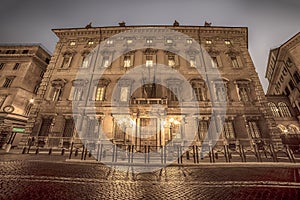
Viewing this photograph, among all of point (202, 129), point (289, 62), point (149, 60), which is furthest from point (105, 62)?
point (289, 62)

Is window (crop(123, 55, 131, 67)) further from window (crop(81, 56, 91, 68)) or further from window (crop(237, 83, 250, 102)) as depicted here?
window (crop(237, 83, 250, 102))

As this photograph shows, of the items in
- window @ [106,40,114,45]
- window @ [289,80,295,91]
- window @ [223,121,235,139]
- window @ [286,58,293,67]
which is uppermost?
window @ [106,40,114,45]

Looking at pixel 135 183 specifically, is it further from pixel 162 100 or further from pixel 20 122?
pixel 20 122

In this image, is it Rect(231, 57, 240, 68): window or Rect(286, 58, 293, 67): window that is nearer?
Rect(231, 57, 240, 68): window

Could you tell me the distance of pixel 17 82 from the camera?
1914 cm

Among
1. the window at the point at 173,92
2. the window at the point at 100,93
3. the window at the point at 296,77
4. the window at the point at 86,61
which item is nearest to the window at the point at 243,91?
the window at the point at 173,92

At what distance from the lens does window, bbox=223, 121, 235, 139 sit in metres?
13.2

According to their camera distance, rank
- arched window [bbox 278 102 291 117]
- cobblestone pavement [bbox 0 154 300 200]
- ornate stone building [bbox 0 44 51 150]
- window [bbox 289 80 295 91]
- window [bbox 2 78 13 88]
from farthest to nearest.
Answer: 1. window [bbox 289 80 295 91]
2. arched window [bbox 278 102 291 117]
3. window [bbox 2 78 13 88]
4. ornate stone building [bbox 0 44 51 150]
5. cobblestone pavement [bbox 0 154 300 200]

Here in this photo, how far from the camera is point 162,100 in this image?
13.7m

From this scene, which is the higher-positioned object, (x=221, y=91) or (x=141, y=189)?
(x=221, y=91)

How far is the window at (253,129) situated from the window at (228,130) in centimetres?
160

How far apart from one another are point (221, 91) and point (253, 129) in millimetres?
4779

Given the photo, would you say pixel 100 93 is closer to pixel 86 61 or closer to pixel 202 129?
pixel 86 61

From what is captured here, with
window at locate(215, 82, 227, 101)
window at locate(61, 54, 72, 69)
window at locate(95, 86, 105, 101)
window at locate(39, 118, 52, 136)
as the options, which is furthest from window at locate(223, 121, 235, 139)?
window at locate(61, 54, 72, 69)
